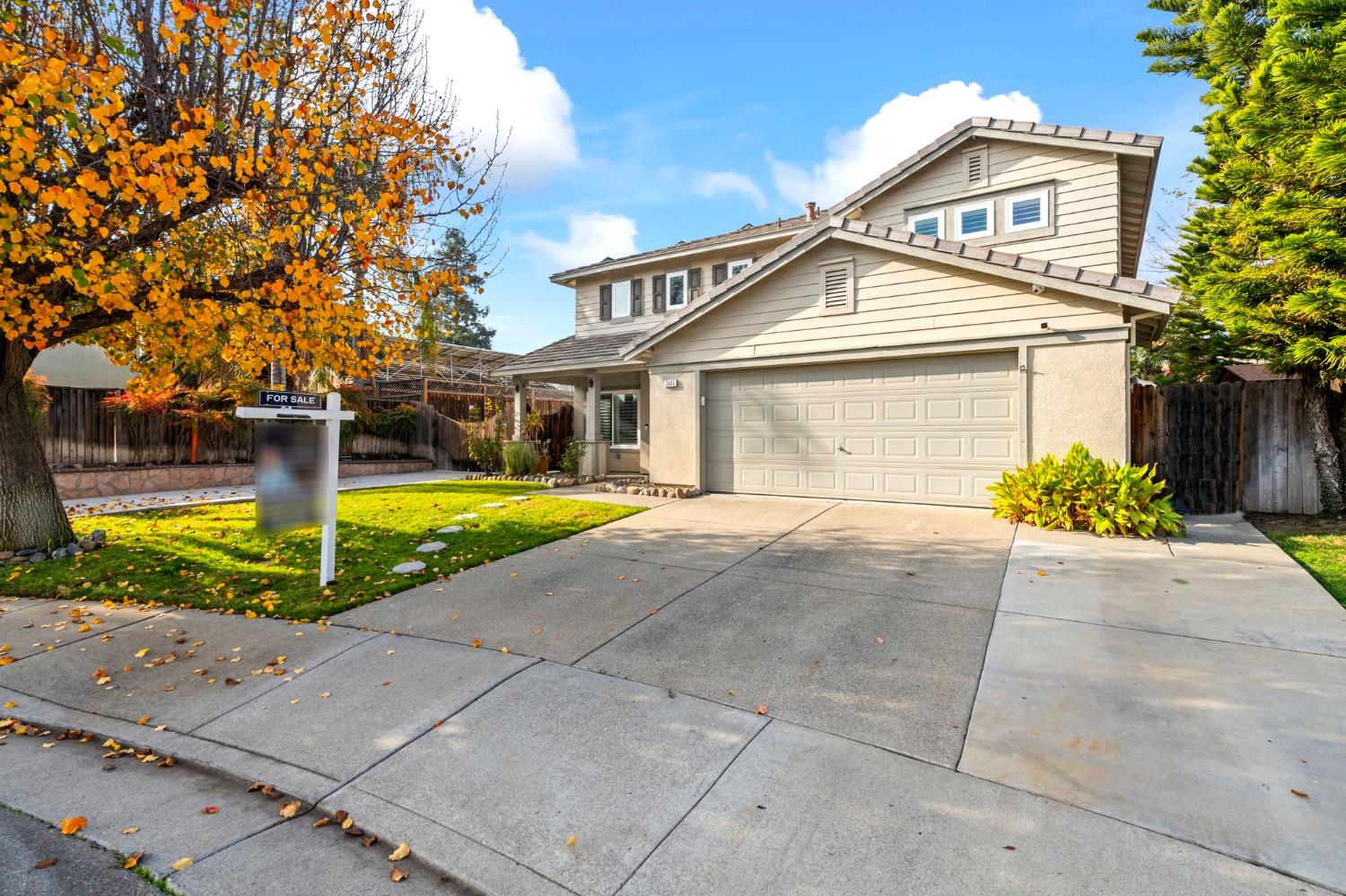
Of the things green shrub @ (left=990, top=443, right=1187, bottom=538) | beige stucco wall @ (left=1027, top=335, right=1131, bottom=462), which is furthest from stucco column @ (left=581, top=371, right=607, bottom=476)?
beige stucco wall @ (left=1027, top=335, right=1131, bottom=462)

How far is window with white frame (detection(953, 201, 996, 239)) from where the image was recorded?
1160 cm

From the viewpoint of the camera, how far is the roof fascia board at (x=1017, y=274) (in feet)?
25.0

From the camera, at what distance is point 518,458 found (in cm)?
1428

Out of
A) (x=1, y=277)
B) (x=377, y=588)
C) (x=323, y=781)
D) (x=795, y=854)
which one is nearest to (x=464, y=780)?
(x=323, y=781)

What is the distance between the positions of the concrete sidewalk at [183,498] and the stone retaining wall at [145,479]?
185 millimetres

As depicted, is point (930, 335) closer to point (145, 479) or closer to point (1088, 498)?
point (1088, 498)

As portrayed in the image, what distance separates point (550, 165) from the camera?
1005cm

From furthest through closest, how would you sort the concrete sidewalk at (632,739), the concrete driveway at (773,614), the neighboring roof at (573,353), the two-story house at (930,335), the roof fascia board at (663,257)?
the roof fascia board at (663,257) < the neighboring roof at (573,353) < the two-story house at (930,335) < the concrete driveway at (773,614) < the concrete sidewalk at (632,739)

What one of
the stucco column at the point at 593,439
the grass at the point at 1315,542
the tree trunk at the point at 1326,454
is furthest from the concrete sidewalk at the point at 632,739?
the stucco column at the point at 593,439

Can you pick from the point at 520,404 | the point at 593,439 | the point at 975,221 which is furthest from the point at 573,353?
the point at 975,221

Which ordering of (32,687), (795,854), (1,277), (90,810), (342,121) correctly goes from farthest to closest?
(342,121) → (1,277) → (32,687) → (90,810) → (795,854)

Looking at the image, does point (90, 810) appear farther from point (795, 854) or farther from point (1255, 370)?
point (1255, 370)

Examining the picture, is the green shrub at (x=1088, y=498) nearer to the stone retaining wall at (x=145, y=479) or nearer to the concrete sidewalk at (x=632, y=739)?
the concrete sidewalk at (x=632, y=739)

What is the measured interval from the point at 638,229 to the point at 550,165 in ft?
25.2
